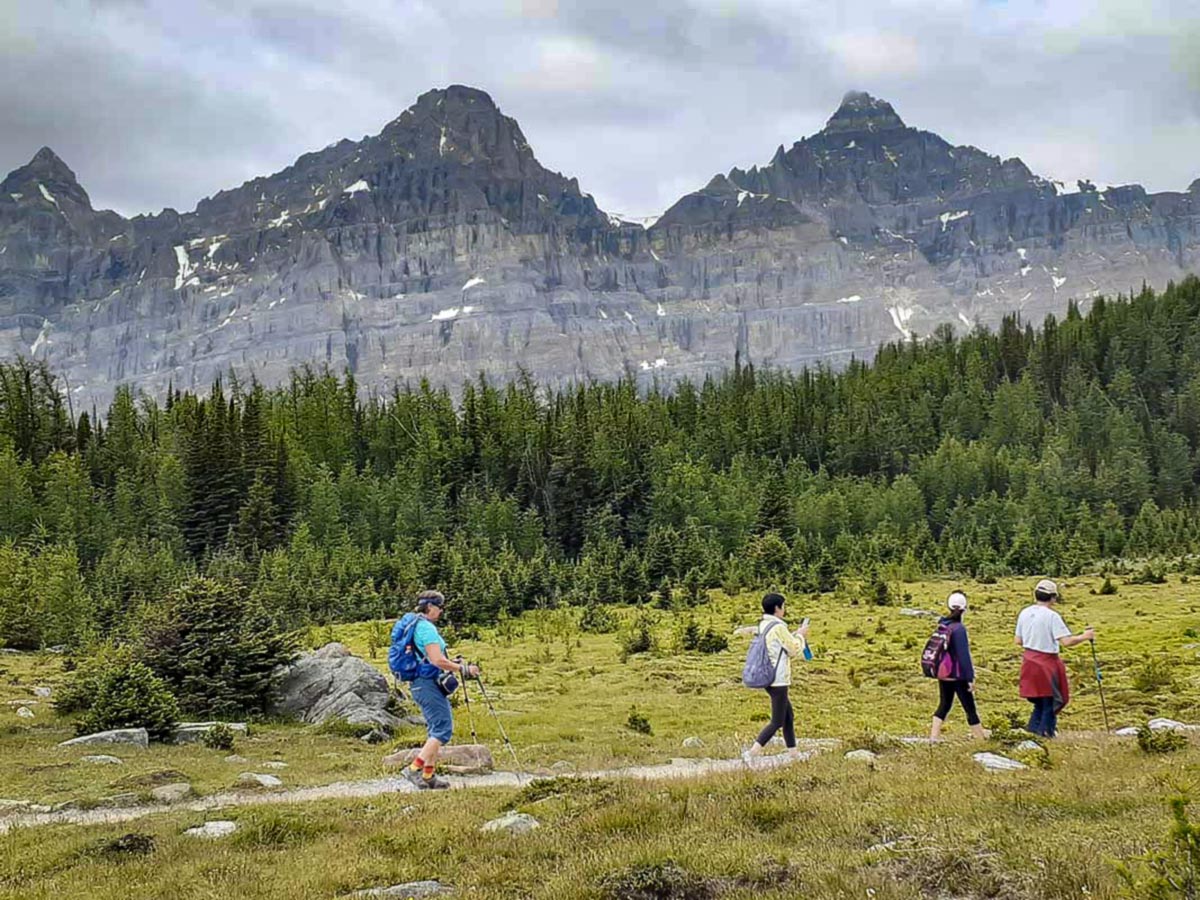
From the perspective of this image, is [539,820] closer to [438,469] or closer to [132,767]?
[132,767]

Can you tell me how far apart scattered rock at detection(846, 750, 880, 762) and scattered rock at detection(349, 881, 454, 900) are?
7.61 metres

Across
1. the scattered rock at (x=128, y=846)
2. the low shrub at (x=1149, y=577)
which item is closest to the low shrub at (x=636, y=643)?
the scattered rock at (x=128, y=846)

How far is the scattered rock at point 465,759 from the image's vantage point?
55.8ft

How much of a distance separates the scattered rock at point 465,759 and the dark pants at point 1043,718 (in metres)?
9.98

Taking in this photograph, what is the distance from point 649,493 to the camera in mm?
92938

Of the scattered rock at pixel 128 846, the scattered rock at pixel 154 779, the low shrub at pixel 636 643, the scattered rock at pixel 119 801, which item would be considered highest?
the scattered rock at pixel 128 846

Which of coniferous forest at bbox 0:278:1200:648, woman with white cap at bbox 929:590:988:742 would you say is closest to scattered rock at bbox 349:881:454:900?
woman with white cap at bbox 929:590:988:742

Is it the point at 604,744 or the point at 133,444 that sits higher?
the point at 133,444

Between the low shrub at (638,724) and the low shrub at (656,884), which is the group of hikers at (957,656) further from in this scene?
the low shrub at (656,884)

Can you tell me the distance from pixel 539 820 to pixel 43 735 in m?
15.8

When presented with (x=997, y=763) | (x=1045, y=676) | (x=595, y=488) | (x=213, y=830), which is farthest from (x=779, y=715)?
(x=595, y=488)

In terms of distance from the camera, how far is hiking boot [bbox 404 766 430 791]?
14.8m

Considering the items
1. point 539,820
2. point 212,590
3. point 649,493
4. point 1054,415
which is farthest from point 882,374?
point 539,820

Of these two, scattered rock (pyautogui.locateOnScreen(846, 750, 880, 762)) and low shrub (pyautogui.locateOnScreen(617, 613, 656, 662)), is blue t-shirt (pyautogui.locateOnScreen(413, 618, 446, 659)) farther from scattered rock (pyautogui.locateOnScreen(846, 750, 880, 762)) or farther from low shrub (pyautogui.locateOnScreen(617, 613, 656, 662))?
low shrub (pyautogui.locateOnScreen(617, 613, 656, 662))
